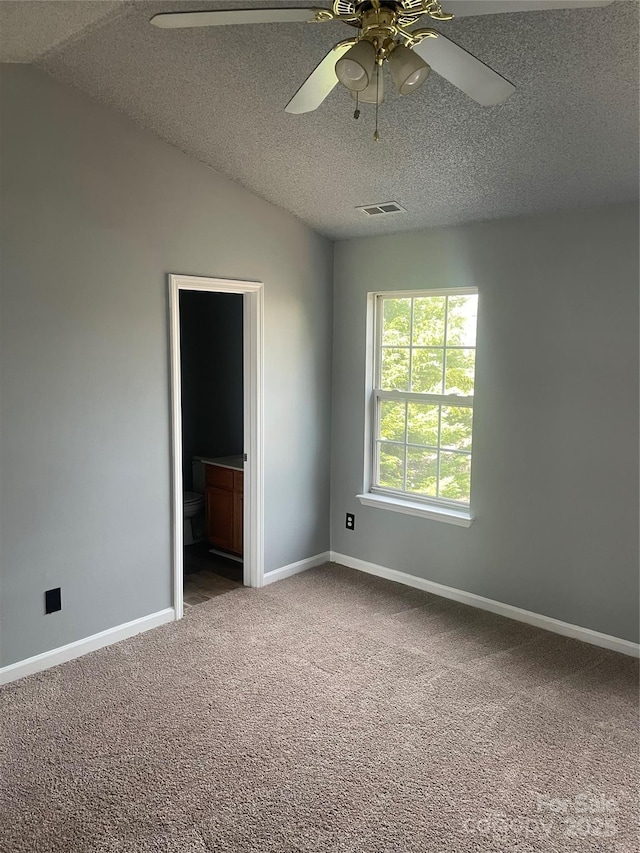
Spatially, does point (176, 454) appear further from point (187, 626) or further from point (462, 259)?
point (462, 259)

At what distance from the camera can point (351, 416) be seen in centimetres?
473

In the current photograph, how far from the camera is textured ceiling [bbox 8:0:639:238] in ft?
7.81

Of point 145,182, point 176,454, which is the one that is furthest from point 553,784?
point 145,182

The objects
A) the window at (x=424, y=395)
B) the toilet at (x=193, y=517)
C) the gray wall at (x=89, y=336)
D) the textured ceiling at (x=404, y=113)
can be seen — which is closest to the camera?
the textured ceiling at (x=404, y=113)

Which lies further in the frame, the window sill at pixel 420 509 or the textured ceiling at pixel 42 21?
the window sill at pixel 420 509

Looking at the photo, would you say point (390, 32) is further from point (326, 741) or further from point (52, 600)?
point (52, 600)

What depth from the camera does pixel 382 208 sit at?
12.9 ft

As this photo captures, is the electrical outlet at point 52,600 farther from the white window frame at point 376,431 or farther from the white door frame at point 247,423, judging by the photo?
the white window frame at point 376,431

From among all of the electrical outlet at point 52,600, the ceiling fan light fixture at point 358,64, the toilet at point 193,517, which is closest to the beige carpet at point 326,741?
the electrical outlet at point 52,600

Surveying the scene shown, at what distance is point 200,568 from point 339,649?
1.61 meters

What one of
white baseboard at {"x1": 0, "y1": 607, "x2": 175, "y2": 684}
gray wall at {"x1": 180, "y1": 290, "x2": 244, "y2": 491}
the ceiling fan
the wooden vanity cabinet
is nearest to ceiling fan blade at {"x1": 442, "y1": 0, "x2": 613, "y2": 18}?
the ceiling fan

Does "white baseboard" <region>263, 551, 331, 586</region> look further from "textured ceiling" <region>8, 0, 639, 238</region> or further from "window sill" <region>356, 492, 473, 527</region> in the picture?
"textured ceiling" <region>8, 0, 639, 238</region>

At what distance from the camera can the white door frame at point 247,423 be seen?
3.79 metres

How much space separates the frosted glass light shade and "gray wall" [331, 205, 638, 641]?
1979mm
